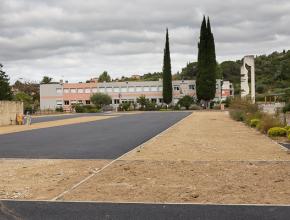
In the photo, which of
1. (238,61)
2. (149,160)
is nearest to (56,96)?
(238,61)

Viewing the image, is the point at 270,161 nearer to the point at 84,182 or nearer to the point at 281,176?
the point at 281,176

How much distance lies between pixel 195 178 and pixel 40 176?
3.55 metres

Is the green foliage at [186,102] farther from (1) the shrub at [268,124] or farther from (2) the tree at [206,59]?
(1) the shrub at [268,124]

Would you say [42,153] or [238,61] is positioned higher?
[238,61]

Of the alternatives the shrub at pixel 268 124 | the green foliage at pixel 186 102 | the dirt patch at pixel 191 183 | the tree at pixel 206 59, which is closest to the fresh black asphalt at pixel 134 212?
the dirt patch at pixel 191 183

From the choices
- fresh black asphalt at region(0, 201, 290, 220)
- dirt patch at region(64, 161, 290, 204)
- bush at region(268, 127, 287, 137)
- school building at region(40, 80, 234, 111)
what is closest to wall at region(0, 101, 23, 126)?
bush at region(268, 127, 287, 137)

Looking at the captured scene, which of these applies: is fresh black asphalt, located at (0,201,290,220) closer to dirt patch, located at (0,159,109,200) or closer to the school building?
dirt patch, located at (0,159,109,200)

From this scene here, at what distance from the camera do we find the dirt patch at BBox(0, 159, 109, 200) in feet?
29.2

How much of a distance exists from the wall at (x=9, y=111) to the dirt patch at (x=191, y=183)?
27.2 m

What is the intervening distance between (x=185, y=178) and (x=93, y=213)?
345 centimetres

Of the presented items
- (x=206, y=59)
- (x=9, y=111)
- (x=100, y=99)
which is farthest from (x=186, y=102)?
(x=9, y=111)

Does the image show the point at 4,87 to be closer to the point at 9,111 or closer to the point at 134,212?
the point at 9,111

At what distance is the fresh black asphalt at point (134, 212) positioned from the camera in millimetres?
6797

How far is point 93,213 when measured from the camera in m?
7.08
